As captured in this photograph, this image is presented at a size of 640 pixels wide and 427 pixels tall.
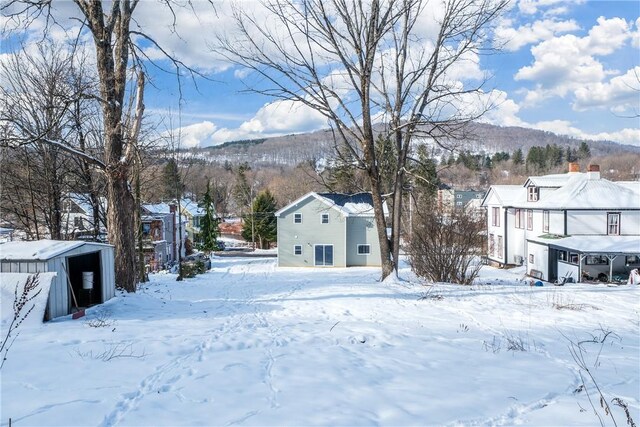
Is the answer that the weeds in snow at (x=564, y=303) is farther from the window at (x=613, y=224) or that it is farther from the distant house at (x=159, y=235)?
the distant house at (x=159, y=235)

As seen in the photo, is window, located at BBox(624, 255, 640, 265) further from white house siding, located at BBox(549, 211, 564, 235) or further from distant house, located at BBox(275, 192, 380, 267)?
distant house, located at BBox(275, 192, 380, 267)

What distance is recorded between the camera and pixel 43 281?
23.4ft

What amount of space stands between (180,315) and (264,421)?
5.12m

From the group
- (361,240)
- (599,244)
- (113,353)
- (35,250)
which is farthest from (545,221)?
(113,353)

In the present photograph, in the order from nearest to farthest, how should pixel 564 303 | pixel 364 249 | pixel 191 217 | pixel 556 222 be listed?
pixel 564 303
pixel 556 222
pixel 364 249
pixel 191 217

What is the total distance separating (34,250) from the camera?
771 cm

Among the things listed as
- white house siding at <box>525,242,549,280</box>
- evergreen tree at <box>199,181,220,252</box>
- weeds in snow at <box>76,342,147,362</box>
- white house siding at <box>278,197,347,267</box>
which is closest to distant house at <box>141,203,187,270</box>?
evergreen tree at <box>199,181,220,252</box>

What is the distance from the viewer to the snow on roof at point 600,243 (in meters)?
23.4

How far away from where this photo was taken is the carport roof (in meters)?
23.3

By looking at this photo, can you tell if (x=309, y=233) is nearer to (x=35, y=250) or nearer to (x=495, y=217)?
(x=495, y=217)

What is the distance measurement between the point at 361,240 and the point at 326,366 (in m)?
27.1

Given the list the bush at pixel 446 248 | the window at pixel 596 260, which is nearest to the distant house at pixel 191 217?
the window at pixel 596 260

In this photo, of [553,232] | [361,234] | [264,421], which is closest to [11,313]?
[264,421]

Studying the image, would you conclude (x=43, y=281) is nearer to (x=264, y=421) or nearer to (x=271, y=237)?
(x=264, y=421)
